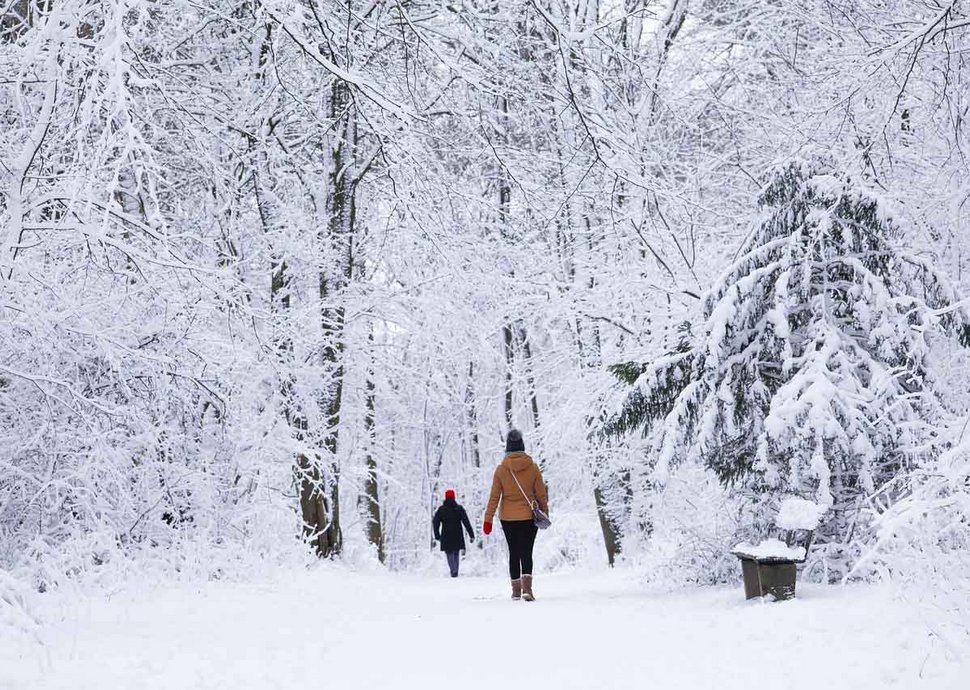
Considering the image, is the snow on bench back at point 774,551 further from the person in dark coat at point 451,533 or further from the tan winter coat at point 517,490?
the person in dark coat at point 451,533

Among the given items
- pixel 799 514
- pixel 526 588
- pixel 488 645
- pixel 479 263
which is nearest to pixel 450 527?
pixel 526 588

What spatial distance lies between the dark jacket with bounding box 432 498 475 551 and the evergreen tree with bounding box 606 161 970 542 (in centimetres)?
1160

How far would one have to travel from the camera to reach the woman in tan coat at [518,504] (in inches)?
455

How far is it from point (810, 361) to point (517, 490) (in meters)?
3.93

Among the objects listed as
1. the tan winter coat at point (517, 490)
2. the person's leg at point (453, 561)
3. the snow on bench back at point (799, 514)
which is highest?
the tan winter coat at point (517, 490)

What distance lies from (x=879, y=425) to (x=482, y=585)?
940 cm

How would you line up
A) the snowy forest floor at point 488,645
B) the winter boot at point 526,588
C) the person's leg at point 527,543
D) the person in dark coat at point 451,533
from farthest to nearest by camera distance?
the person in dark coat at point 451,533 < the person's leg at point 527,543 < the winter boot at point 526,588 < the snowy forest floor at point 488,645

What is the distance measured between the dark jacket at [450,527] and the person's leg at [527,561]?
9391mm

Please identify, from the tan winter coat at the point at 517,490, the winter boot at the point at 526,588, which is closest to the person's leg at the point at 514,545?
the tan winter coat at the point at 517,490

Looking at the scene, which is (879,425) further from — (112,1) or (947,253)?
(112,1)

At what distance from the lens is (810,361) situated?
29.0 feet

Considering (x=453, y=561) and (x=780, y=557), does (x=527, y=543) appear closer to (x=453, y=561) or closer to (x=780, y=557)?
(x=780, y=557)

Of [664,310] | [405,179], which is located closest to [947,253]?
[664,310]

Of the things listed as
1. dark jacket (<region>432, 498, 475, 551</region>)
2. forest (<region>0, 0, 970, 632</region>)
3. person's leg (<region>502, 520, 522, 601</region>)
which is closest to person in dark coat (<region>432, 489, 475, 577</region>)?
dark jacket (<region>432, 498, 475, 551</region>)
